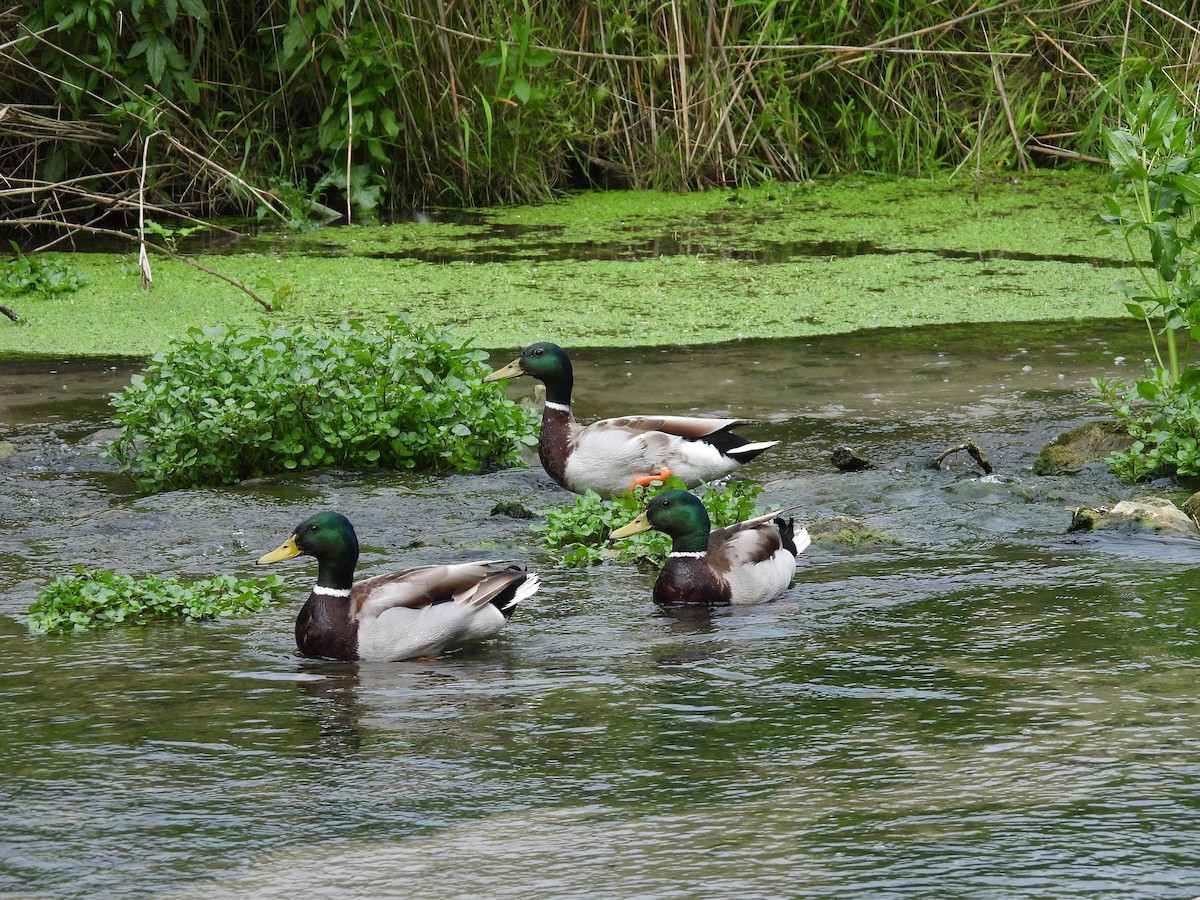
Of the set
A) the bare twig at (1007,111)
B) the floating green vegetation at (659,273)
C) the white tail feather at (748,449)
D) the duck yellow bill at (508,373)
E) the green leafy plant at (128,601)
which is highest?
the bare twig at (1007,111)

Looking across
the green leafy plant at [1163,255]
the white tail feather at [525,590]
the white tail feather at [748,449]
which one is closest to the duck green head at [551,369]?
the white tail feather at [748,449]

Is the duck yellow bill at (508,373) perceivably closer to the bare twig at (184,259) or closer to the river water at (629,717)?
the river water at (629,717)

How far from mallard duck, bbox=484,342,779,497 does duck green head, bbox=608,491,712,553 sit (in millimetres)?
1144

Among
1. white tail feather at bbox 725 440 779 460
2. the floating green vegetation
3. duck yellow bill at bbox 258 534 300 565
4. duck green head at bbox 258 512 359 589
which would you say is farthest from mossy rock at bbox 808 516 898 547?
the floating green vegetation

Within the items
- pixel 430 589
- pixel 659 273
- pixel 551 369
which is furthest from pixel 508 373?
pixel 659 273

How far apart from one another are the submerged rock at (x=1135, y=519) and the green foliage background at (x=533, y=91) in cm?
621

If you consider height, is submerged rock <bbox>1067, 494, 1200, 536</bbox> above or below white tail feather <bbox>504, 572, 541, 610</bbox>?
above

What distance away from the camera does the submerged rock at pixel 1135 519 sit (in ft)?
21.2

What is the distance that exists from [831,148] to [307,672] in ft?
36.0

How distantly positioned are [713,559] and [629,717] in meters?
1.33

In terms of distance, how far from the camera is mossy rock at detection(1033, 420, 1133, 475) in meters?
7.49

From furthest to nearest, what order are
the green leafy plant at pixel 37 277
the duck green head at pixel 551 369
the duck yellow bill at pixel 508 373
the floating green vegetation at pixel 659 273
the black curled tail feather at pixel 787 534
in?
the green leafy plant at pixel 37 277
the floating green vegetation at pixel 659 273
the duck yellow bill at pixel 508 373
the duck green head at pixel 551 369
the black curled tail feather at pixel 787 534

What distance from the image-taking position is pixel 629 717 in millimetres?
4730

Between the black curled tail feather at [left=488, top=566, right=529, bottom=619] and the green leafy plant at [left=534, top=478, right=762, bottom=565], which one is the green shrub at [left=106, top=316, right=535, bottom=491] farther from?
the black curled tail feather at [left=488, top=566, right=529, bottom=619]
